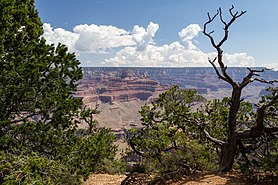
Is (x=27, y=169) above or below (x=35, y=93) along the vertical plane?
below

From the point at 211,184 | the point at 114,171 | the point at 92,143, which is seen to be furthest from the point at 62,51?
the point at 114,171

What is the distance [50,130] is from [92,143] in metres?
2.61

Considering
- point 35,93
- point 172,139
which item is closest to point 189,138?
point 172,139

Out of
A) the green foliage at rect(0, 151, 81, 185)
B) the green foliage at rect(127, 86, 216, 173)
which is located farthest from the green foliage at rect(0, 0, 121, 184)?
the green foliage at rect(127, 86, 216, 173)

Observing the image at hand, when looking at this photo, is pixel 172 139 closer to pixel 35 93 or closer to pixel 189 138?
pixel 189 138

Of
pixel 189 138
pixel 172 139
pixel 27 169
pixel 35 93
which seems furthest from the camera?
pixel 189 138

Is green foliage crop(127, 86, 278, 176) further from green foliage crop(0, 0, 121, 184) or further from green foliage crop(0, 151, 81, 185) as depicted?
green foliage crop(0, 151, 81, 185)

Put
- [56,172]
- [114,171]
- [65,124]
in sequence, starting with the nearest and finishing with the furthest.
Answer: [56,172]
[65,124]
[114,171]

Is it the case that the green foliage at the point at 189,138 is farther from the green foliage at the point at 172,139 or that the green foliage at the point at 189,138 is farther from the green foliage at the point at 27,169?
the green foliage at the point at 27,169

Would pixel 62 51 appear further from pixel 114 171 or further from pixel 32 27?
pixel 114 171

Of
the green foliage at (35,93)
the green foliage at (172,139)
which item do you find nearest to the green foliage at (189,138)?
the green foliage at (172,139)

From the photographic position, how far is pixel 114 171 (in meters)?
22.0

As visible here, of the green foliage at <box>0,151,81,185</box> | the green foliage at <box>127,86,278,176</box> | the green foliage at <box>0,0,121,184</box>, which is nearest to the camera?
the green foliage at <box>0,151,81,185</box>

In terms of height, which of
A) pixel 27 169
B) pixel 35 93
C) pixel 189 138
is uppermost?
A: pixel 35 93
